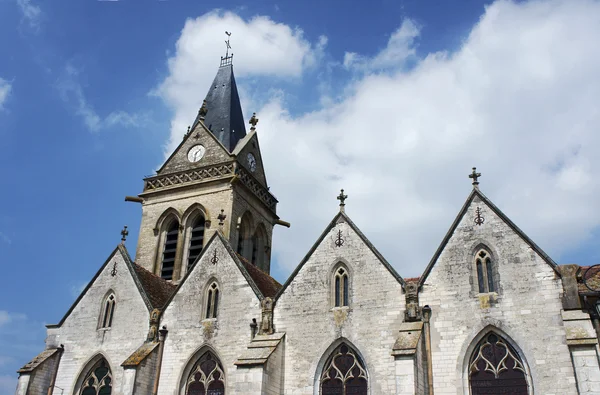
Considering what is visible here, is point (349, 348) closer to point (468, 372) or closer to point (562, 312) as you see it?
point (468, 372)

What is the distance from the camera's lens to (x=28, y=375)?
20.7m

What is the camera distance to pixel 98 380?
68.6ft

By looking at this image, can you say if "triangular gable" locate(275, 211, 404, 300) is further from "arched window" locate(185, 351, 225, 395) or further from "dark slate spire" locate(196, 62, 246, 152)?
"dark slate spire" locate(196, 62, 246, 152)

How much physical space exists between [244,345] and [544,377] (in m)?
8.96

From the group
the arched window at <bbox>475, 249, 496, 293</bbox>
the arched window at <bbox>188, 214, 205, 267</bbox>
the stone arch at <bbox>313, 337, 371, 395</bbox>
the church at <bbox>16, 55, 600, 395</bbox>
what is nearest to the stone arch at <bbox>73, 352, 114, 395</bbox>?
the church at <bbox>16, 55, 600, 395</bbox>

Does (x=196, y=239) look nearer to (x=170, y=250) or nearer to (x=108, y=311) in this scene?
(x=170, y=250)

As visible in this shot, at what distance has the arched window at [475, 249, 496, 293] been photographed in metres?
17.2

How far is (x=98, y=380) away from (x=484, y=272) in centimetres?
1361

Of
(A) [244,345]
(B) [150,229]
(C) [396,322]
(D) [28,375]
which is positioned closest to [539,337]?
(C) [396,322]

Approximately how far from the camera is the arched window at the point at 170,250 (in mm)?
30078

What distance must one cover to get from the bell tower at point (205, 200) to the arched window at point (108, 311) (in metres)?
6.87

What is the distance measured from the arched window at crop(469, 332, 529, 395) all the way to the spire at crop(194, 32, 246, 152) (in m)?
20.0

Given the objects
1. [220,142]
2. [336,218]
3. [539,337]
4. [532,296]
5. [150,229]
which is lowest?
[539,337]

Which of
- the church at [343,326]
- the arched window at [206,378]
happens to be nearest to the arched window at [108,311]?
the church at [343,326]
